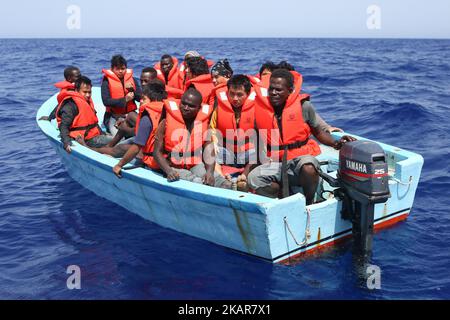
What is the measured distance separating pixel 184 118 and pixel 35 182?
405cm

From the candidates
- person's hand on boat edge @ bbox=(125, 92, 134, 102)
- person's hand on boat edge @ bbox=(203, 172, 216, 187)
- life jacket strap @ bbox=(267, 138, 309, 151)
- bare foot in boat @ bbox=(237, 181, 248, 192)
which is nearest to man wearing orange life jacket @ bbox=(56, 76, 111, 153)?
person's hand on boat edge @ bbox=(125, 92, 134, 102)

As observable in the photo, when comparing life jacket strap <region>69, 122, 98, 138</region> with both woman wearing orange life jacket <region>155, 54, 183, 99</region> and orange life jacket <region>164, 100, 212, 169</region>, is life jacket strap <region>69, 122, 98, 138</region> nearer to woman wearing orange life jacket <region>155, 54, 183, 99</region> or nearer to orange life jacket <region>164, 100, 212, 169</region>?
woman wearing orange life jacket <region>155, 54, 183, 99</region>

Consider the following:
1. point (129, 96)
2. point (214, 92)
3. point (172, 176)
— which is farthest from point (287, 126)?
point (129, 96)

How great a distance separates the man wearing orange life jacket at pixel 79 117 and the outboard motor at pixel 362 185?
3.66m

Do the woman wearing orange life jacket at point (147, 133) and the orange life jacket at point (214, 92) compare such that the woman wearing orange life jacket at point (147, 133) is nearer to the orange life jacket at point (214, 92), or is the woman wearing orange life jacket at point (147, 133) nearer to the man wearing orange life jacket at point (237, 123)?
the man wearing orange life jacket at point (237, 123)

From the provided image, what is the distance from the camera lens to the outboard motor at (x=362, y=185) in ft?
14.0

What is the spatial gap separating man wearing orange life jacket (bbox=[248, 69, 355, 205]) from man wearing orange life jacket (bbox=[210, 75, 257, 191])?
278 mm

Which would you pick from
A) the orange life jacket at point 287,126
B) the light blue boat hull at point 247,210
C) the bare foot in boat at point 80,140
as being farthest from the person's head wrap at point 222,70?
the bare foot in boat at point 80,140

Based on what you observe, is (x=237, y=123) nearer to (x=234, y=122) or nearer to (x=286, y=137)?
(x=234, y=122)

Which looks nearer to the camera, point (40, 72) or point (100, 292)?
point (100, 292)
